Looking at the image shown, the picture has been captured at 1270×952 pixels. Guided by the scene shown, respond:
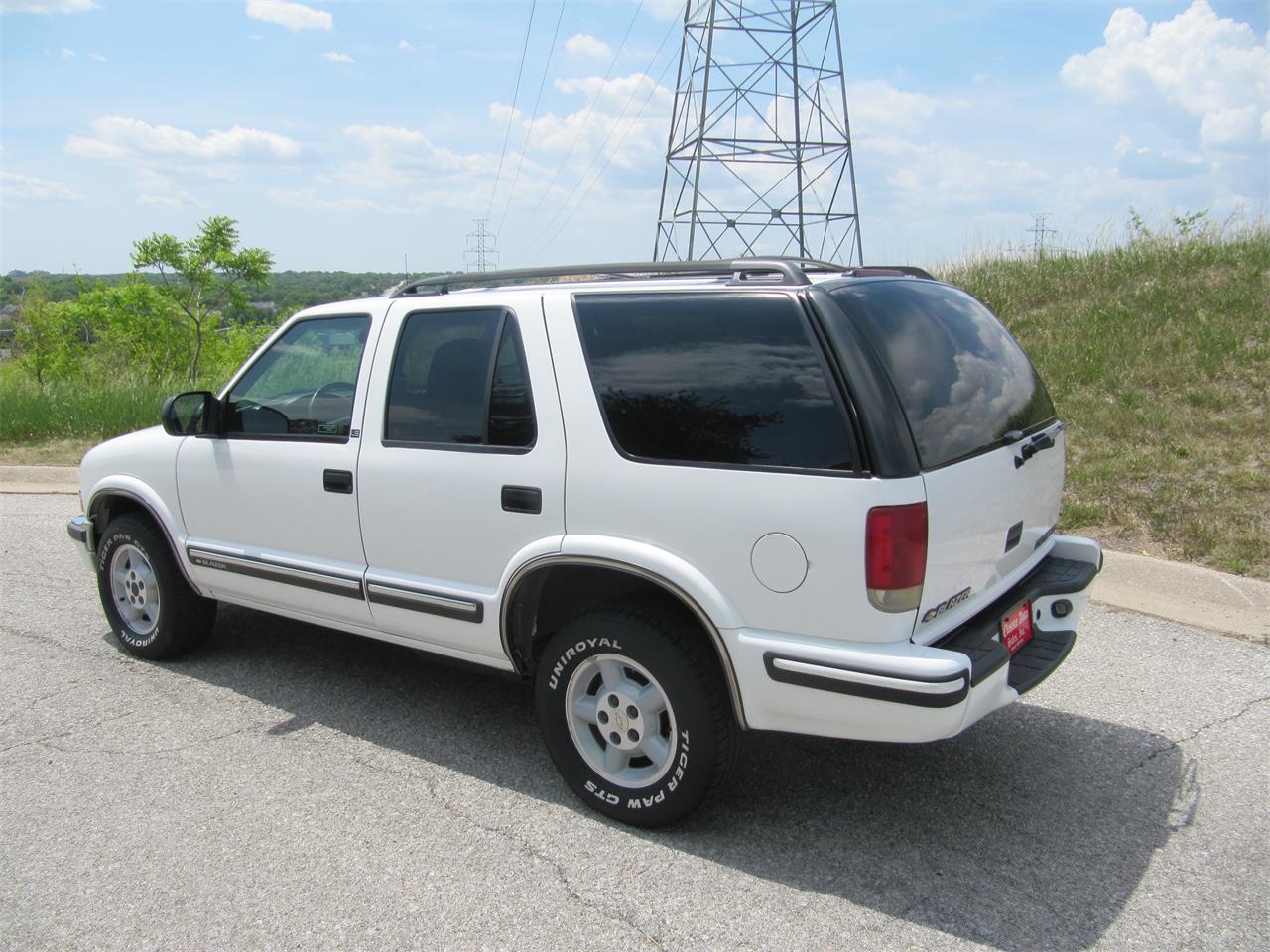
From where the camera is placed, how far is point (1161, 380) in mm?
8602

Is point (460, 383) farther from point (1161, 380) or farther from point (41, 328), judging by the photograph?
point (41, 328)

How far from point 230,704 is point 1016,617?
3491 millimetres

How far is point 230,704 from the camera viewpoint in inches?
185

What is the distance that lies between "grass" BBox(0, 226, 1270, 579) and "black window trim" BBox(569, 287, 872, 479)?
14.6ft

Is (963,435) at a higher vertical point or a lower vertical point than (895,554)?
higher

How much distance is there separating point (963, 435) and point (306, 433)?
2758 mm

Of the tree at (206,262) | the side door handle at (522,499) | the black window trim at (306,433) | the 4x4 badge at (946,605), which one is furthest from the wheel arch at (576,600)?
the tree at (206,262)

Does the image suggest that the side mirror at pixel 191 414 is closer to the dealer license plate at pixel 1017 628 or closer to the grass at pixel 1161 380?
the dealer license plate at pixel 1017 628

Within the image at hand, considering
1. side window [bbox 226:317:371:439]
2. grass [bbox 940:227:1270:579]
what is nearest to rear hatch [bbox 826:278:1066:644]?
side window [bbox 226:317:371:439]

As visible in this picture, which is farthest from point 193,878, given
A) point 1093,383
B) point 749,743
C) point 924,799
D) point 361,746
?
point 1093,383

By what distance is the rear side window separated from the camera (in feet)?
10.1

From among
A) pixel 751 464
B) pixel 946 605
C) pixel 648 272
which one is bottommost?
pixel 946 605

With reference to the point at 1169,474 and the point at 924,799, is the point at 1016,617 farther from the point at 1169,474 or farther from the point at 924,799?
the point at 1169,474

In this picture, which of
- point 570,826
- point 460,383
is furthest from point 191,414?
point 570,826
